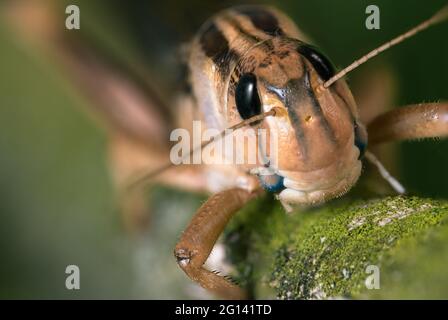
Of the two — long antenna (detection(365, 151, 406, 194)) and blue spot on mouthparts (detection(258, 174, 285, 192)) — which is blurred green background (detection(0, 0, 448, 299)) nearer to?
long antenna (detection(365, 151, 406, 194))

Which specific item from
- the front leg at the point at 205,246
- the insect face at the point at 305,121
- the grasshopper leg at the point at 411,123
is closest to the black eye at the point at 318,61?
the insect face at the point at 305,121

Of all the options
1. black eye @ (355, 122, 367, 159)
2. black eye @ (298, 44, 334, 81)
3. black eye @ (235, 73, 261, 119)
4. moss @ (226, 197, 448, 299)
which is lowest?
moss @ (226, 197, 448, 299)

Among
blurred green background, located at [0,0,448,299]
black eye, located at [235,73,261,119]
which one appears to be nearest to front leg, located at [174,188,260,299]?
black eye, located at [235,73,261,119]

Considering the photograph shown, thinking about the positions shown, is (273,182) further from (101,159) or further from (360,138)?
(101,159)

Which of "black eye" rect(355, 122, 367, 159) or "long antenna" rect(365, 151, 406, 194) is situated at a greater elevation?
"black eye" rect(355, 122, 367, 159)

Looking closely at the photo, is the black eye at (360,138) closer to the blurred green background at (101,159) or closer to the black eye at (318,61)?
the black eye at (318,61)

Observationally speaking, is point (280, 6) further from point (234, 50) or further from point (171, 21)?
point (234, 50)
